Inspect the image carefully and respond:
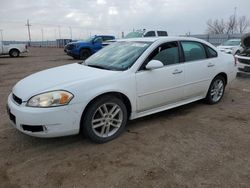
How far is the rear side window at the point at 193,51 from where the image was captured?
A: 506 cm

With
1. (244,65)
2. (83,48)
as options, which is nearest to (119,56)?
(244,65)

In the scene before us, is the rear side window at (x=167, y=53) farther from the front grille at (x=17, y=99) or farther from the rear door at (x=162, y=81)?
the front grille at (x=17, y=99)

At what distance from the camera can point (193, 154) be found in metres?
3.55

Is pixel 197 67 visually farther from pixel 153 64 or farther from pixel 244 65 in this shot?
pixel 244 65

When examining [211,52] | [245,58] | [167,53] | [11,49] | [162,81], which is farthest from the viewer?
[11,49]

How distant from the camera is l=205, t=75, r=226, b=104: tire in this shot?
567 cm

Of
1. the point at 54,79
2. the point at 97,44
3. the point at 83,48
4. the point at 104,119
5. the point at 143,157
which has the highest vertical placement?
the point at 97,44

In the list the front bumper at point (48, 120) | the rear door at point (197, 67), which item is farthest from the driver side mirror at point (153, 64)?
the front bumper at point (48, 120)

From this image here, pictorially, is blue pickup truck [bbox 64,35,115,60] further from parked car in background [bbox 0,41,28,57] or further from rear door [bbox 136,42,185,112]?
rear door [bbox 136,42,185,112]

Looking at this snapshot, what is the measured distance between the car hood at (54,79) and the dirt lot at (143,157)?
0.80m

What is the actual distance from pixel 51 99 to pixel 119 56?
1561 mm

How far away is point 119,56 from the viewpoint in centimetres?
459

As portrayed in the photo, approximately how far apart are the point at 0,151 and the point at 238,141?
3410mm

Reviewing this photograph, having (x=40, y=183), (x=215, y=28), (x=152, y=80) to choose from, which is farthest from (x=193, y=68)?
(x=215, y=28)
